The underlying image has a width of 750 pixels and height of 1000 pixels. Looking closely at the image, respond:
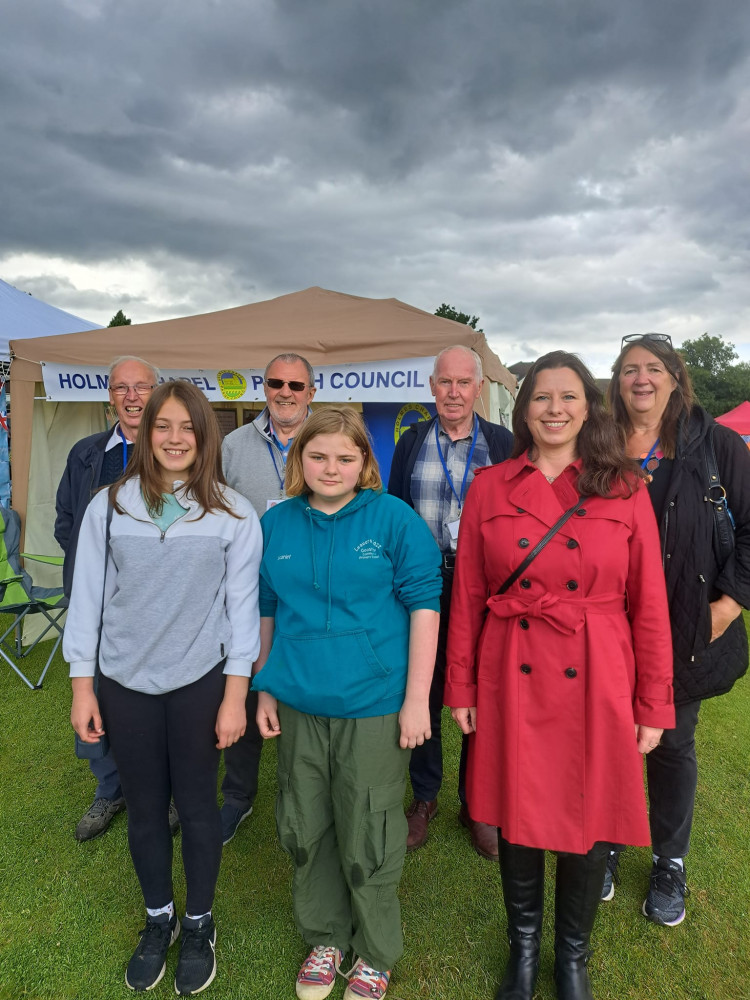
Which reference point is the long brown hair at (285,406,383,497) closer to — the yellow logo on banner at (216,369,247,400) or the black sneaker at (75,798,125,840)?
the black sneaker at (75,798,125,840)

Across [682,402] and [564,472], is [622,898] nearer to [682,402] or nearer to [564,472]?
[564,472]

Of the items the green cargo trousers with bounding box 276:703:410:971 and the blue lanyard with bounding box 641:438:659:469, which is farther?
the blue lanyard with bounding box 641:438:659:469

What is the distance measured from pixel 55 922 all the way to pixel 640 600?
2.62m

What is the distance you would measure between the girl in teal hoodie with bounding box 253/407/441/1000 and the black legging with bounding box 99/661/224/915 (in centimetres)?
22

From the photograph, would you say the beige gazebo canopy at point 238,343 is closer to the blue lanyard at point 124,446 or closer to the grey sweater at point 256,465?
the grey sweater at point 256,465

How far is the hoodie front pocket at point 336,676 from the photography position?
5.78 ft

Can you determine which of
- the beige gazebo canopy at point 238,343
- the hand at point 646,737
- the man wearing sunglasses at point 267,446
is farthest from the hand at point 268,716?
the beige gazebo canopy at point 238,343

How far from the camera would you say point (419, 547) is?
1829mm

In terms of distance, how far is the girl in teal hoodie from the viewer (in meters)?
1.79

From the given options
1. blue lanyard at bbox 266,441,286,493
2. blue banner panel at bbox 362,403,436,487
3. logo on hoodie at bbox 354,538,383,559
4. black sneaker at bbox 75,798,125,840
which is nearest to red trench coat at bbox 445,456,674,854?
logo on hoodie at bbox 354,538,383,559

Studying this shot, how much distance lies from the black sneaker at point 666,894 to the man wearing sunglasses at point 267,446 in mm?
1881

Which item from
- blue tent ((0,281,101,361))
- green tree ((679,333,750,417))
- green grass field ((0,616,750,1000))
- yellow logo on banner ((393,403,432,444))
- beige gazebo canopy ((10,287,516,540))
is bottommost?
green grass field ((0,616,750,1000))

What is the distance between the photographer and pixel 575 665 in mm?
1687

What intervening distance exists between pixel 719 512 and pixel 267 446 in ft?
6.32
